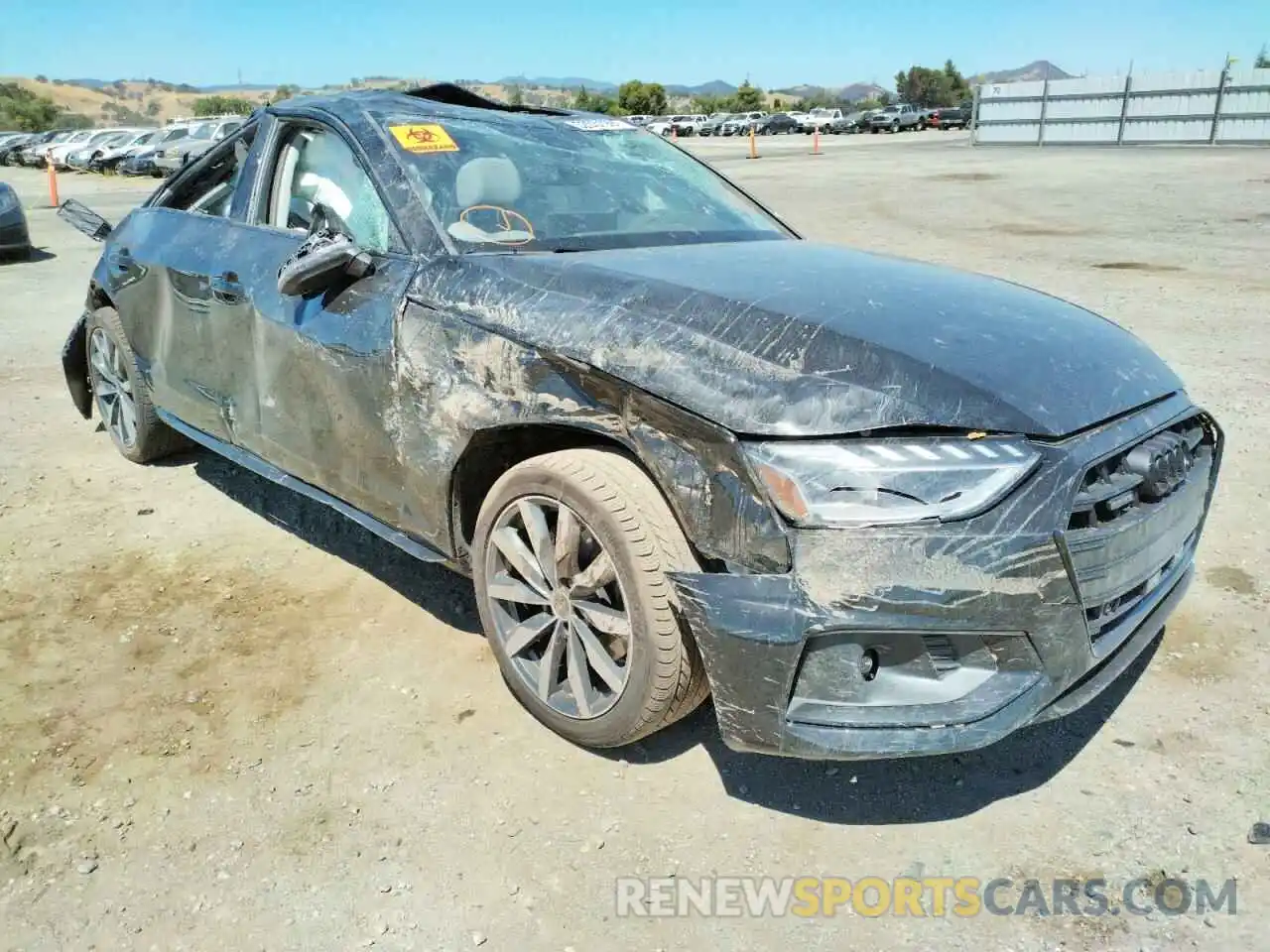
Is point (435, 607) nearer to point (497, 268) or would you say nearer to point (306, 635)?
point (306, 635)

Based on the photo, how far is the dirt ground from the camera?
2244 millimetres

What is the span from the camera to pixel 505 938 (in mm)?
2191

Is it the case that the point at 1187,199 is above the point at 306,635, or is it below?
above

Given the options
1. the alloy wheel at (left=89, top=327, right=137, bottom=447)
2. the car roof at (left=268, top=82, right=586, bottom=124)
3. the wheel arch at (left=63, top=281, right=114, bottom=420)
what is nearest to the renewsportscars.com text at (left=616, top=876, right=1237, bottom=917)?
the car roof at (left=268, top=82, right=586, bottom=124)

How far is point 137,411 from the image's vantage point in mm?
4805

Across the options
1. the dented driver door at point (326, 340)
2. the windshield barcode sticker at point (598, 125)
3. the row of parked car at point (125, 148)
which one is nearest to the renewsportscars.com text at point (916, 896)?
the dented driver door at point (326, 340)

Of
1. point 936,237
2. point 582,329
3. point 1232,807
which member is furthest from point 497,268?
point 936,237

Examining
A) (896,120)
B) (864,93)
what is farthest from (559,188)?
(864,93)

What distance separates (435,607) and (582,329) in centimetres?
152

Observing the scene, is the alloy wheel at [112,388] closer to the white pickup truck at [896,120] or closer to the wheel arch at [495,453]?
the wheel arch at [495,453]

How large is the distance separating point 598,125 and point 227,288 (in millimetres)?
1530

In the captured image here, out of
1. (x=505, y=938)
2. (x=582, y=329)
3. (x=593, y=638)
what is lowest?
(x=505, y=938)

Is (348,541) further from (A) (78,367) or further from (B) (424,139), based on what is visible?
(A) (78,367)

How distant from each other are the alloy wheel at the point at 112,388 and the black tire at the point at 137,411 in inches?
0.5
